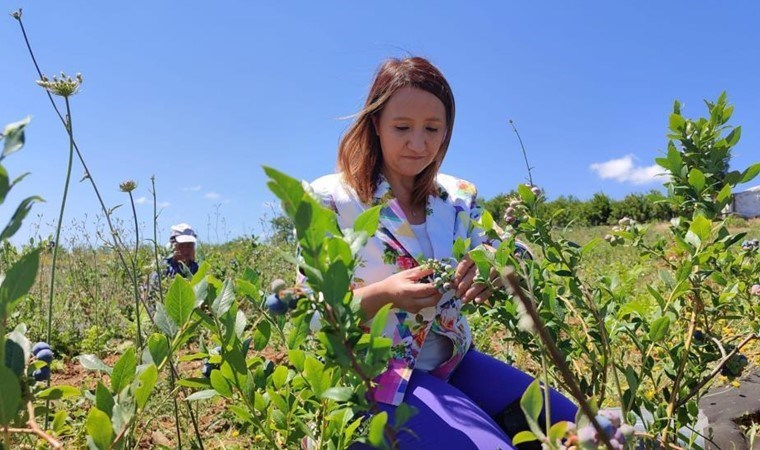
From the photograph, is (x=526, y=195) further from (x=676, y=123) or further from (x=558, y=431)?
(x=558, y=431)

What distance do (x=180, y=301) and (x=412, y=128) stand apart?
1051mm

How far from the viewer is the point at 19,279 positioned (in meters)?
0.48

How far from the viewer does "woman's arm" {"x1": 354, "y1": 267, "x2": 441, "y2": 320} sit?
1.18 meters

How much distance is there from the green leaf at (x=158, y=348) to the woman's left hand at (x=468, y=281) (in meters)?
0.48

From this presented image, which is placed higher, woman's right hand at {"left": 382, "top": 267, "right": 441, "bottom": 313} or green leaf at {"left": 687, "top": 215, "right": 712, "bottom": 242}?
green leaf at {"left": 687, "top": 215, "right": 712, "bottom": 242}

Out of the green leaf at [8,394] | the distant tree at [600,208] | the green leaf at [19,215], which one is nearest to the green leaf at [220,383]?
the green leaf at [8,394]

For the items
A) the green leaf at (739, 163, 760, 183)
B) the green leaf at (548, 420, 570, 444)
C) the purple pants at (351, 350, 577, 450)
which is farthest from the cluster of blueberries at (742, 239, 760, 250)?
the green leaf at (548, 420, 570, 444)

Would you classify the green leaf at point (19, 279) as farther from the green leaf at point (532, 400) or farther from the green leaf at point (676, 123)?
the green leaf at point (676, 123)

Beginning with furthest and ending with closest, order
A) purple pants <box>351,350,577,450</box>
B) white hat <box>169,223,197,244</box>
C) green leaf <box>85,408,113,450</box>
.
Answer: white hat <box>169,223,197,244</box> < purple pants <box>351,350,577,450</box> < green leaf <box>85,408,113,450</box>

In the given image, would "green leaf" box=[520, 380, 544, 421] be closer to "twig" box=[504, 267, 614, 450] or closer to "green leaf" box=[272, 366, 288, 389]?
"twig" box=[504, 267, 614, 450]

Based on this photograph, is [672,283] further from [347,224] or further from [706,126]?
[347,224]

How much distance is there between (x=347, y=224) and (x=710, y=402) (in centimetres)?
160

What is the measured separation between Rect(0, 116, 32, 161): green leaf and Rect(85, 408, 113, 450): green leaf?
0.29 metres

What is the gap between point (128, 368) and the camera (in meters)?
0.69
